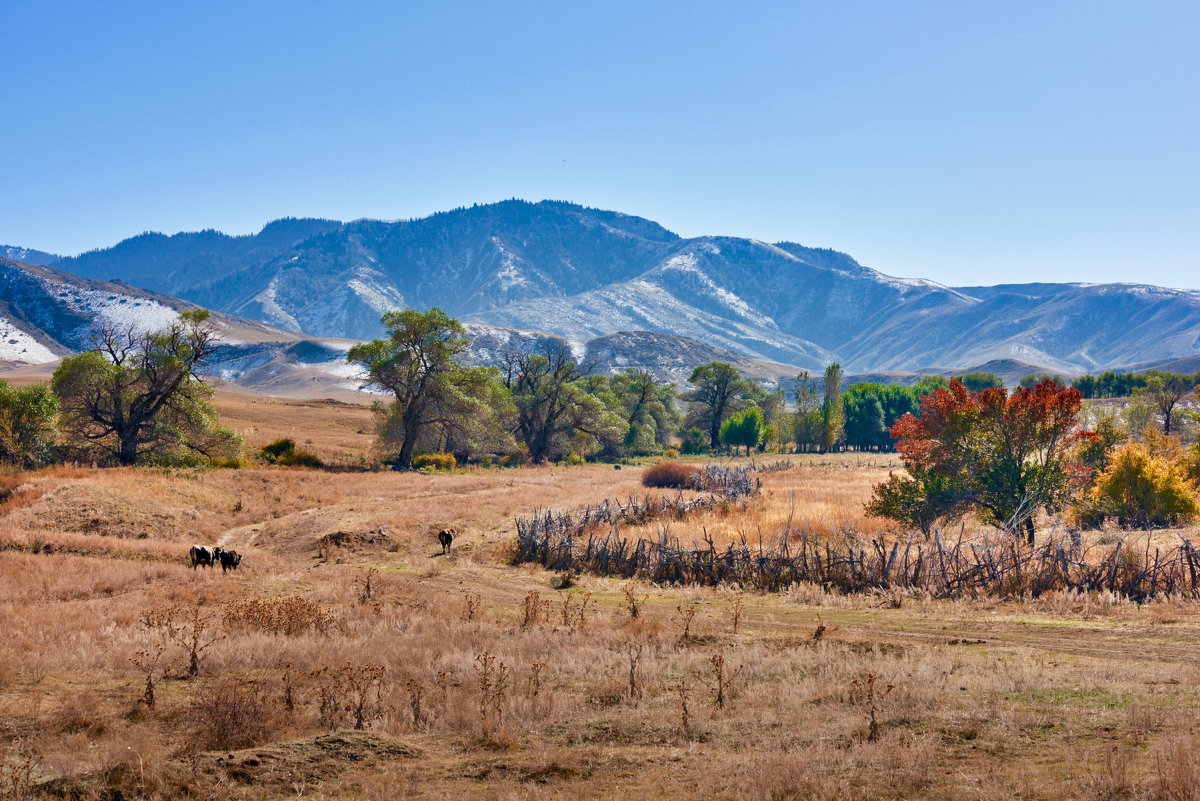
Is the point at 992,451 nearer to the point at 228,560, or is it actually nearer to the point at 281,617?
the point at 281,617

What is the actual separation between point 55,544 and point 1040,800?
26.0m

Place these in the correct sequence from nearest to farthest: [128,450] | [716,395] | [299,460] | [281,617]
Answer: [281,617]
[128,450]
[299,460]
[716,395]

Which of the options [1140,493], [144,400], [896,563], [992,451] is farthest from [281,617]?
[144,400]

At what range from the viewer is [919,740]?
767 centimetres

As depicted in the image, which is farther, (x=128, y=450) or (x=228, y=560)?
(x=128, y=450)

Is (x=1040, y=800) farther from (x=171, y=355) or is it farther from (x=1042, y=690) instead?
(x=171, y=355)

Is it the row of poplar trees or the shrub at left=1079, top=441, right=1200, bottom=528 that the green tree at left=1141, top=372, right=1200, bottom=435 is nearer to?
the row of poplar trees

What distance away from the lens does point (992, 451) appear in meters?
21.6

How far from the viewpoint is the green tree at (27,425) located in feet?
121

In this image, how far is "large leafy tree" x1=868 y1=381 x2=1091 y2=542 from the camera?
813 inches

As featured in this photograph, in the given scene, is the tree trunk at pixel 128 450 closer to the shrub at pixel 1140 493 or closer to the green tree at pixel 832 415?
the shrub at pixel 1140 493

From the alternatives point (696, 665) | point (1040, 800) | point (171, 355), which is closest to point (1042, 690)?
point (1040, 800)

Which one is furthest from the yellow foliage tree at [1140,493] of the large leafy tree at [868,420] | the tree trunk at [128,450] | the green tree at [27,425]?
the large leafy tree at [868,420]

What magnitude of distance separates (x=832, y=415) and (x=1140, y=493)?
7828 centimetres
